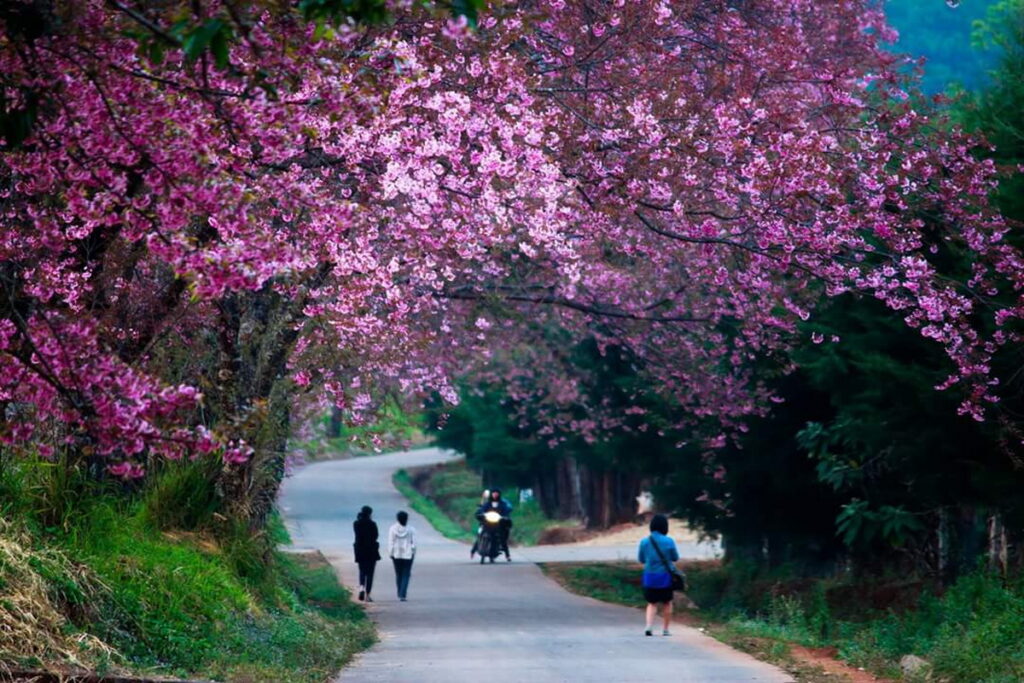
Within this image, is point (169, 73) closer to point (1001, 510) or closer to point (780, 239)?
point (780, 239)

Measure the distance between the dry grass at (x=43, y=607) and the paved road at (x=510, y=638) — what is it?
305 cm

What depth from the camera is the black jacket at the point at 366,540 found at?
2530 cm

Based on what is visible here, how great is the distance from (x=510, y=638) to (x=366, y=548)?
8293mm

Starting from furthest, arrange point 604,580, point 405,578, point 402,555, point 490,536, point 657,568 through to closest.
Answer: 1. point 490,536
2. point 604,580
3. point 405,578
4. point 402,555
5. point 657,568

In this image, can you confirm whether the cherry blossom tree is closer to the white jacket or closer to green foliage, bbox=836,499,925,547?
green foliage, bbox=836,499,925,547

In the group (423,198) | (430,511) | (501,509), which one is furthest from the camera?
(430,511)

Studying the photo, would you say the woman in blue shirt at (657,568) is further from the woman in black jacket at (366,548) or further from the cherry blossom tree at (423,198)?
the woman in black jacket at (366,548)

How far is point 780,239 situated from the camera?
13703 mm

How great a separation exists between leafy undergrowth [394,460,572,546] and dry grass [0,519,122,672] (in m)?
39.5

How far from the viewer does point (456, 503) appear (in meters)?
62.1

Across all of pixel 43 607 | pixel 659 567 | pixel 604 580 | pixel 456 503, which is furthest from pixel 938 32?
pixel 43 607

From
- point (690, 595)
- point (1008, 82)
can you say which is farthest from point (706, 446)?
point (1008, 82)

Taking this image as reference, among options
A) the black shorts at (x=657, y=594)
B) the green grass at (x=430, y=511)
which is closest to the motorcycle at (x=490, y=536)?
the green grass at (x=430, y=511)

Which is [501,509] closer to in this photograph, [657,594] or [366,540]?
[366,540]
